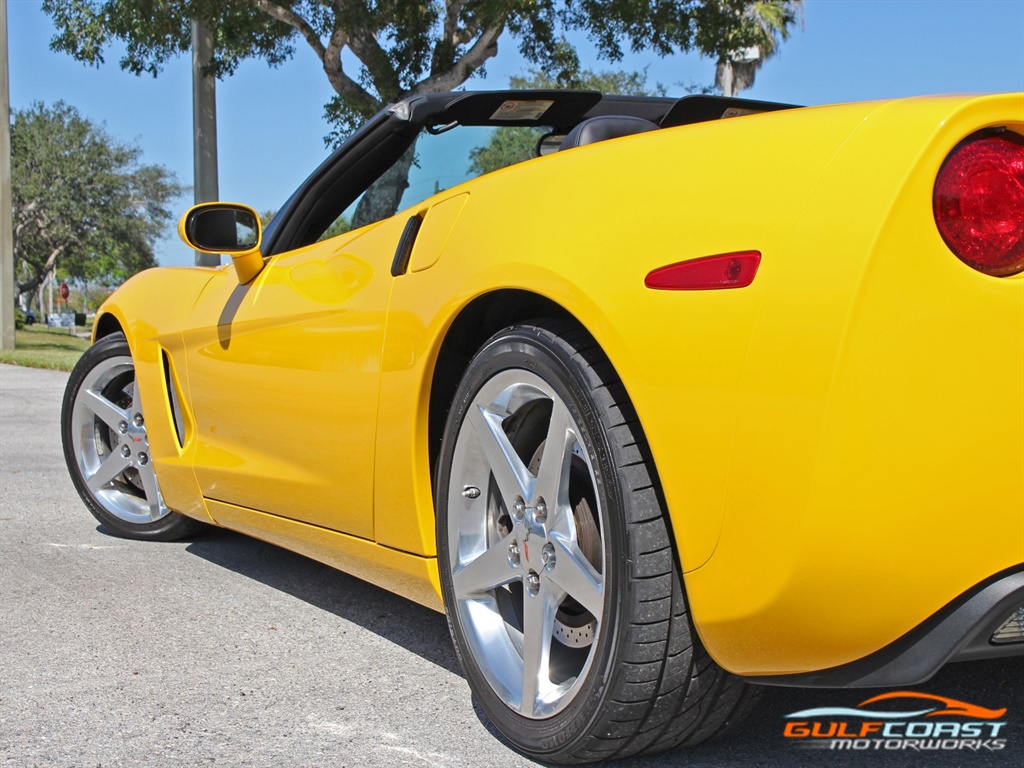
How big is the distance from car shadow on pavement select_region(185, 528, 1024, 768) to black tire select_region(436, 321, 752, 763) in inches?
6.3

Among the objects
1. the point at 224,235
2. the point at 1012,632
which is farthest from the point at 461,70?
the point at 1012,632

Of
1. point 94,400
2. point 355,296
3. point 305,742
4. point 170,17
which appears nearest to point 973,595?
point 305,742

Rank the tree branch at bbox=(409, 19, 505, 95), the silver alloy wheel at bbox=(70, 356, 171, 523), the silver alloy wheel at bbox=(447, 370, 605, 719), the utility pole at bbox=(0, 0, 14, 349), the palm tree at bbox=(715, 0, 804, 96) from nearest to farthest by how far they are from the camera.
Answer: the silver alloy wheel at bbox=(447, 370, 605, 719) < the silver alloy wheel at bbox=(70, 356, 171, 523) < the tree branch at bbox=(409, 19, 505, 95) < the utility pole at bbox=(0, 0, 14, 349) < the palm tree at bbox=(715, 0, 804, 96)

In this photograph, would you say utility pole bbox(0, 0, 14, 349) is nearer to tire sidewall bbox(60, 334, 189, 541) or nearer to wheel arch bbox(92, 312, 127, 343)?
wheel arch bbox(92, 312, 127, 343)

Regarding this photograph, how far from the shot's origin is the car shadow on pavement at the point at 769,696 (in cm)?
219

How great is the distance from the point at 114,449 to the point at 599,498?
292cm

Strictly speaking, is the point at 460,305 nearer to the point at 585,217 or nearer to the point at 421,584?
the point at 585,217

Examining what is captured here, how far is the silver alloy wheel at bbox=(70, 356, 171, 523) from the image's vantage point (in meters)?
4.25

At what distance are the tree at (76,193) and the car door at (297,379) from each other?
153 feet

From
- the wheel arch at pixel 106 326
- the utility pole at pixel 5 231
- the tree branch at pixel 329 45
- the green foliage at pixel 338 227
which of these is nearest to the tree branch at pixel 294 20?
the tree branch at pixel 329 45

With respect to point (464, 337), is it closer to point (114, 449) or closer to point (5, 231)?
point (114, 449)

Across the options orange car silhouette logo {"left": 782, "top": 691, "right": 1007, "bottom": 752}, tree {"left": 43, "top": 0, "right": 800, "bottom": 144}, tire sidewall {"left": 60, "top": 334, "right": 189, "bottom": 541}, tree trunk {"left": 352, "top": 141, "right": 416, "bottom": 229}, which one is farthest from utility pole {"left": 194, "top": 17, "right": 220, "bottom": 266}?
orange car silhouette logo {"left": 782, "top": 691, "right": 1007, "bottom": 752}

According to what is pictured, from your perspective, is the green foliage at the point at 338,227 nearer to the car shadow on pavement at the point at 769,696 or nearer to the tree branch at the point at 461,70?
the car shadow on pavement at the point at 769,696

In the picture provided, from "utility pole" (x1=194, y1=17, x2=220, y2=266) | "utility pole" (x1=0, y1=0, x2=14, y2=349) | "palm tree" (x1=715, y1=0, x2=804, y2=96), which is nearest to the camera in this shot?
"utility pole" (x1=194, y1=17, x2=220, y2=266)
